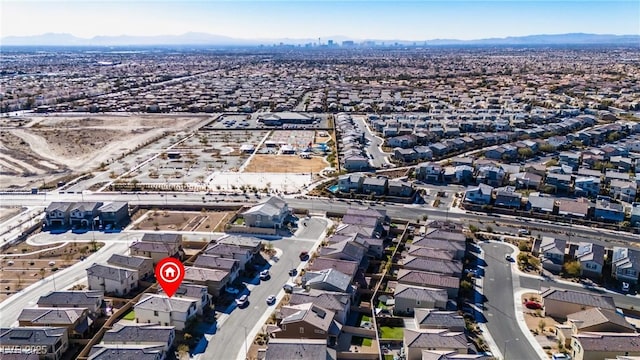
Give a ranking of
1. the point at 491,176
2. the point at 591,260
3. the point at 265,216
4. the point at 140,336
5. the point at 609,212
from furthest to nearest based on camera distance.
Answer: the point at 491,176, the point at 609,212, the point at 265,216, the point at 591,260, the point at 140,336

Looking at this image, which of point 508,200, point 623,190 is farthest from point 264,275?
point 623,190

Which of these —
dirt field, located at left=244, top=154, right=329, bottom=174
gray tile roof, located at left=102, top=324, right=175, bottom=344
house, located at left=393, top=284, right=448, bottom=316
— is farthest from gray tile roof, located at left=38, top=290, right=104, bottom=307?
dirt field, located at left=244, top=154, right=329, bottom=174

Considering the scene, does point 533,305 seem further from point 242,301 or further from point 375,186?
point 375,186

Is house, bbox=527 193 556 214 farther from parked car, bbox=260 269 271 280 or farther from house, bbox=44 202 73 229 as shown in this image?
house, bbox=44 202 73 229

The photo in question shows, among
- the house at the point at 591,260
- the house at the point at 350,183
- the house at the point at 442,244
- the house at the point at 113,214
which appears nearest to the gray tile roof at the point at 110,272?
the house at the point at 113,214

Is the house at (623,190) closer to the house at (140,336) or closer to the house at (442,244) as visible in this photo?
the house at (442,244)
